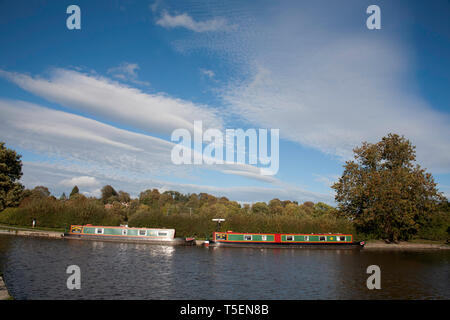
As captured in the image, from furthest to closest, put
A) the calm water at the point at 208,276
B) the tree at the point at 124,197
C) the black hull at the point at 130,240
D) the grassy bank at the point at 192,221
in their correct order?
the tree at the point at 124,197
the grassy bank at the point at 192,221
the black hull at the point at 130,240
the calm water at the point at 208,276

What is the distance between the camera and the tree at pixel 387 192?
4953cm

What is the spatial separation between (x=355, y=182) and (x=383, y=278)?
31.1 m

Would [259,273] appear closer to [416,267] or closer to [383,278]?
[383,278]

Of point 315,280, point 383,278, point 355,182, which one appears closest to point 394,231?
point 355,182

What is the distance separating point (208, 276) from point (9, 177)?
60.9 m

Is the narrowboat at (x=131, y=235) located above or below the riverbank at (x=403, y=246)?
above

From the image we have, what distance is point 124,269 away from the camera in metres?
27.1

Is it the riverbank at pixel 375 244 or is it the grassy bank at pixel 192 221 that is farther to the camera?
the grassy bank at pixel 192 221

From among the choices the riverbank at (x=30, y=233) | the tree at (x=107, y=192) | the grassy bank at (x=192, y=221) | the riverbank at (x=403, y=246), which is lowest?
the riverbank at (x=403, y=246)

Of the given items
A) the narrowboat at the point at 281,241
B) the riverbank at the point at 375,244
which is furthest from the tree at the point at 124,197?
the narrowboat at the point at 281,241

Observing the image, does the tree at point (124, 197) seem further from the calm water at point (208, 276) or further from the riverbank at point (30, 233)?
the calm water at point (208, 276)

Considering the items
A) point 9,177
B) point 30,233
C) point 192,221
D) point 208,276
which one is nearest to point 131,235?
point 192,221

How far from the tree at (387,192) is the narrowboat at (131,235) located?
27.6 m
